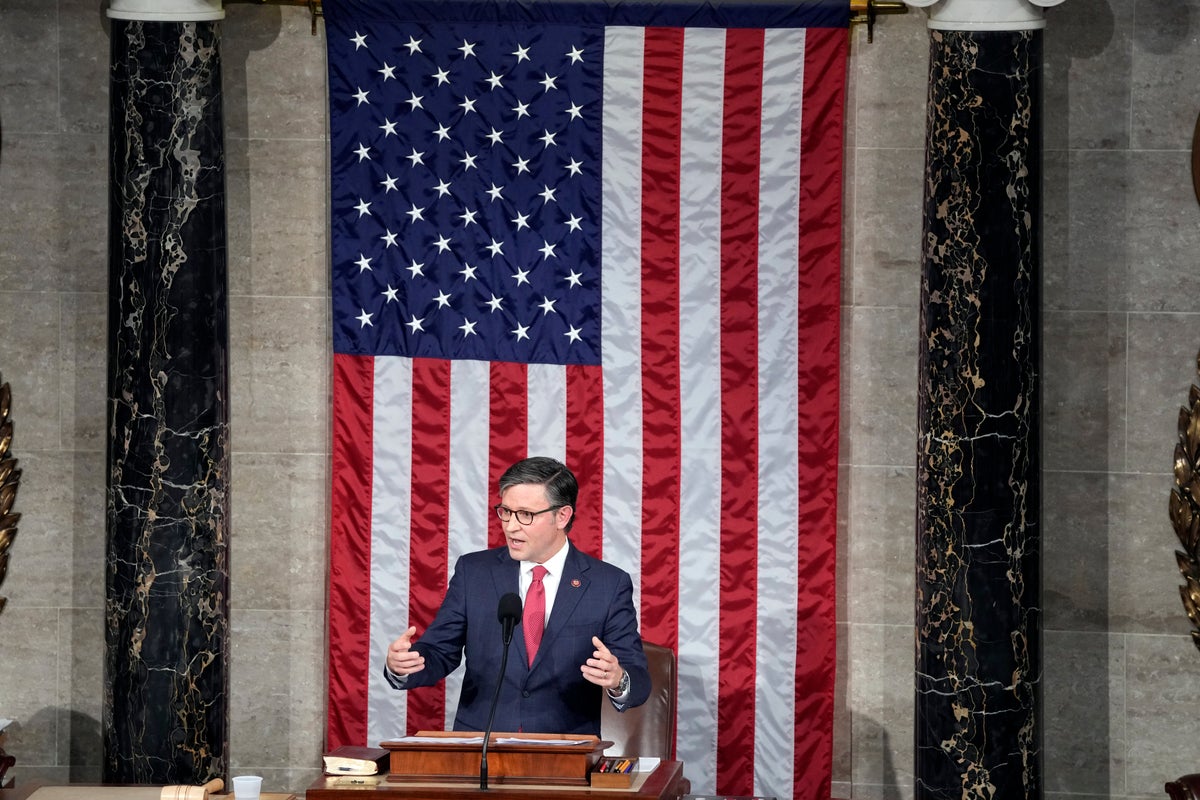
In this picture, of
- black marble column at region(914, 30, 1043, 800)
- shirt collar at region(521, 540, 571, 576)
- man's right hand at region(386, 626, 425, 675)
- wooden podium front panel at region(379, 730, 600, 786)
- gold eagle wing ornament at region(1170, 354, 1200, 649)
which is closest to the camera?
wooden podium front panel at region(379, 730, 600, 786)

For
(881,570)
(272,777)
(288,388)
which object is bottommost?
(272,777)

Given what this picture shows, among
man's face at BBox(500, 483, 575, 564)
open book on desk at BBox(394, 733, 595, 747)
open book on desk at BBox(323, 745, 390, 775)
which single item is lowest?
open book on desk at BBox(323, 745, 390, 775)

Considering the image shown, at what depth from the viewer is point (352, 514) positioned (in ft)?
23.7

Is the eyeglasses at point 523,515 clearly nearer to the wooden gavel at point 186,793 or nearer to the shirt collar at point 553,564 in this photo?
the shirt collar at point 553,564

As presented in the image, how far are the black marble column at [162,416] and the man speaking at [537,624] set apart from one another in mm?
1689

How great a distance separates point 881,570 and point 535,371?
1854 millimetres

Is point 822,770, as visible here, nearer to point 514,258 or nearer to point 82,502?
point 514,258

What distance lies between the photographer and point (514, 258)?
23.5ft

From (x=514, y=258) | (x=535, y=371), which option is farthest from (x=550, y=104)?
(x=535, y=371)

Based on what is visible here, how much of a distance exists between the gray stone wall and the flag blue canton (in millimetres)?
304

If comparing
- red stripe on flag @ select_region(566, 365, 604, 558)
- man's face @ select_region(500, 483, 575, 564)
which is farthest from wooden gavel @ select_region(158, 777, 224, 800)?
red stripe on flag @ select_region(566, 365, 604, 558)

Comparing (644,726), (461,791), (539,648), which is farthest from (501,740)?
(644,726)

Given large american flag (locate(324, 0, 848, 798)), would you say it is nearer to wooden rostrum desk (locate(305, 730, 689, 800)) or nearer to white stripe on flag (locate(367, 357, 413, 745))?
white stripe on flag (locate(367, 357, 413, 745))

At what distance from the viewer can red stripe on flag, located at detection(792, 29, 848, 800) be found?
277 inches
